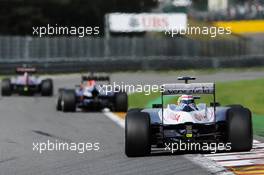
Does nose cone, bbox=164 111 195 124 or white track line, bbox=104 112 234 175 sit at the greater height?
nose cone, bbox=164 111 195 124

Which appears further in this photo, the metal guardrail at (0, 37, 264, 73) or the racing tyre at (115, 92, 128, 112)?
the metal guardrail at (0, 37, 264, 73)

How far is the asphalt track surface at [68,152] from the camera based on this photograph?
11000mm

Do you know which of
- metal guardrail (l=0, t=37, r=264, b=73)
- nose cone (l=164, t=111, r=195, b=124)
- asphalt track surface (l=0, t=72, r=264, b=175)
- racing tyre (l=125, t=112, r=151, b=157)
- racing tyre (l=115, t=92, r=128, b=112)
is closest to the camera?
asphalt track surface (l=0, t=72, r=264, b=175)

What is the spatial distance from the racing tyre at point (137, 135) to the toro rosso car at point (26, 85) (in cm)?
1838

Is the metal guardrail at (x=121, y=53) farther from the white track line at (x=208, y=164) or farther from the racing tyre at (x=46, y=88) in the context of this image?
the white track line at (x=208, y=164)

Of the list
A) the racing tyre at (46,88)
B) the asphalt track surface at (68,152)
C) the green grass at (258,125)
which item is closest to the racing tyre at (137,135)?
the asphalt track surface at (68,152)

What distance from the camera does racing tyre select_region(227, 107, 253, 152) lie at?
1219 centimetres

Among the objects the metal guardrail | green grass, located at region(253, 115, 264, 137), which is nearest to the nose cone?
green grass, located at region(253, 115, 264, 137)

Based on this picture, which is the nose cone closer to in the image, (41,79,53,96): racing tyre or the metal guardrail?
(41,79,53,96): racing tyre

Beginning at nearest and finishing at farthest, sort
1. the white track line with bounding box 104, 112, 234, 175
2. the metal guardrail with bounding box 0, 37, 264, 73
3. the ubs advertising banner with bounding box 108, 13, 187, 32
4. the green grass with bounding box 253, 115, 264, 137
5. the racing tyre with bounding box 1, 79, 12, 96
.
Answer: the white track line with bounding box 104, 112, 234, 175 → the green grass with bounding box 253, 115, 264, 137 → the racing tyre with bounding box 1, 79, 12, 96 → the metal guardrail with bounding box 0, 37, 264, 73 → the ubs advertising banner with bounding box 108, 13, 187, 32

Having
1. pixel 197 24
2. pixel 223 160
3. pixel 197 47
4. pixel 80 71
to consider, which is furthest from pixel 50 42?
pixel 223 160

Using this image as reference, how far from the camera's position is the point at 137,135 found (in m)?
12.1

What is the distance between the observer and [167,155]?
1248cm

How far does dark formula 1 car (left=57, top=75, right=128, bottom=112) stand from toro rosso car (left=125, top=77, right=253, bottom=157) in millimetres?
9360
